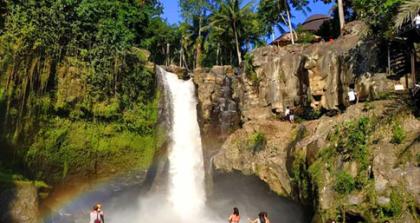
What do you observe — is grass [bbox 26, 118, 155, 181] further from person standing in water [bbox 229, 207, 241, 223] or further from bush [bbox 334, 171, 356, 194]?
bush [bbox 334, 171, 356, 194]

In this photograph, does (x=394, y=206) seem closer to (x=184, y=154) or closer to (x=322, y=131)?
(x=322, y=131)

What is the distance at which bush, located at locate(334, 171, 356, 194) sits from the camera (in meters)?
18.4

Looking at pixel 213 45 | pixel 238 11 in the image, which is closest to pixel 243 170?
pixel 238 11

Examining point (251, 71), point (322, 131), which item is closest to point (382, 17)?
point (322, 131)

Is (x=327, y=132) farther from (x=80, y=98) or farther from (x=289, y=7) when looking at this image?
(x=289, y=7)

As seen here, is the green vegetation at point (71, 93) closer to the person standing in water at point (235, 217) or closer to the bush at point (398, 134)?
the person standing in water at point (235, 217)

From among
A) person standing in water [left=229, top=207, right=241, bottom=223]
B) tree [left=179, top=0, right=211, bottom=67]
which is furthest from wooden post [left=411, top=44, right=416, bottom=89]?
tree [left=179, top=0, right=211, bottom=67]

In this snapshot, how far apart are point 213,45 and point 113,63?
27735 mm

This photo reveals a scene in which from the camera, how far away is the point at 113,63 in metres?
29.4

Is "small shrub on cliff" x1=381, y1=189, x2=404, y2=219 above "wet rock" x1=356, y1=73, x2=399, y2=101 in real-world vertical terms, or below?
below

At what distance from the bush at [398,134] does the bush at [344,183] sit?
224 centimetres

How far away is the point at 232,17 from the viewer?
47219 millimetres

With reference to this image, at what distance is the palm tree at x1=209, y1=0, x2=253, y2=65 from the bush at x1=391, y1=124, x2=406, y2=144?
29.2m

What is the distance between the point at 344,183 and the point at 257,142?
9.21 m
